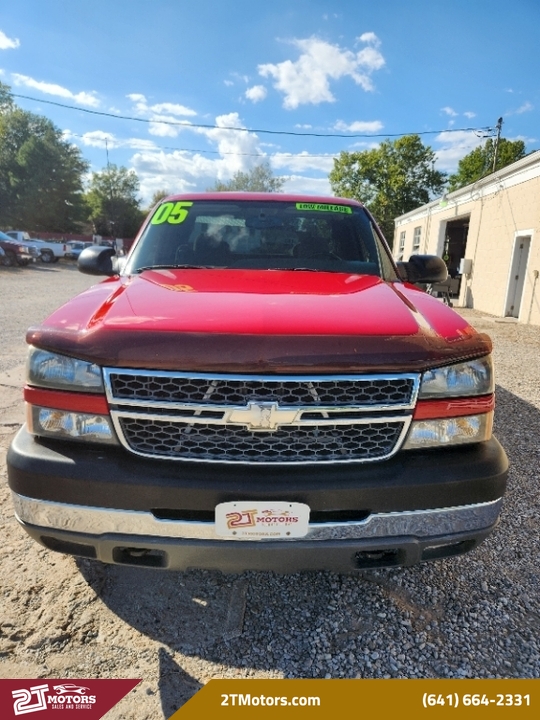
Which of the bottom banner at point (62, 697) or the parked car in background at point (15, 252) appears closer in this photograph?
the bottom banner at point (62, 697)

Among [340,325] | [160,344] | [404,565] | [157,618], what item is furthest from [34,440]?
[404,565]

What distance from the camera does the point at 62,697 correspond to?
5.72 feet

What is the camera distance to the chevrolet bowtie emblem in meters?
1.60

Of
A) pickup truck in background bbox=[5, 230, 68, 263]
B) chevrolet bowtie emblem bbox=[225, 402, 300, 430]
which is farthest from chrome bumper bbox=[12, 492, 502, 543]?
pickup truck in background bbox=[5, 230, 68, 263]

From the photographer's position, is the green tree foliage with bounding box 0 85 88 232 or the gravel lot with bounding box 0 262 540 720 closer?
the gravel lot with bounding box 0 262 540 720

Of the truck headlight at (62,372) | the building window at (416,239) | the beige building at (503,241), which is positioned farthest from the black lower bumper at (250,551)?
the building window at (416,239)

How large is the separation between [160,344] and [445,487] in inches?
44.1

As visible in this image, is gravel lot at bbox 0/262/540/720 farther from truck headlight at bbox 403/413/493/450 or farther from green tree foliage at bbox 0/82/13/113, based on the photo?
green tree foliage at bbox 0/82/13/113

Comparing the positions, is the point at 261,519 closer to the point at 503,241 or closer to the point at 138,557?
the point at 138,557

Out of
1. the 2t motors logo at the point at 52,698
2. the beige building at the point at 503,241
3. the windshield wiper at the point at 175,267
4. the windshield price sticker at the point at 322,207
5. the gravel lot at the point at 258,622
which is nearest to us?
the 2t motors logo at the point at 52,698

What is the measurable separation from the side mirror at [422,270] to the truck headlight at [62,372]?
7.28 feet

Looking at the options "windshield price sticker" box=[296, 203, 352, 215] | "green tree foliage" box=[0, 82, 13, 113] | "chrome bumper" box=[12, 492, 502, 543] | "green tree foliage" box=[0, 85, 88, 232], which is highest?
"green tree foliage" box=[0, 82, 13, 113]

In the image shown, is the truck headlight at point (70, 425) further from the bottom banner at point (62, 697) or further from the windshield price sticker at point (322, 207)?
the windshield price sticker at point (322, 207)

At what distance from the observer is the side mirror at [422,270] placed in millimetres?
3219
